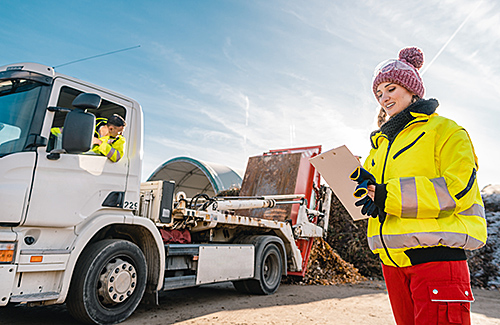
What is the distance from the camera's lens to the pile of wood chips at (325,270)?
826 cm

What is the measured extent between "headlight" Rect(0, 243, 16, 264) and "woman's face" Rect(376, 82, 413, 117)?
10.6 feet

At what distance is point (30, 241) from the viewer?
3.46 metres

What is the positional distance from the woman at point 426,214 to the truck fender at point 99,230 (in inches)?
117

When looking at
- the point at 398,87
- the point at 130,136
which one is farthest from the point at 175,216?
the point at 398,87

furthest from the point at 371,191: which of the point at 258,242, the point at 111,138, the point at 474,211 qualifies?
the point at 258,242

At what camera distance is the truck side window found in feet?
12.1

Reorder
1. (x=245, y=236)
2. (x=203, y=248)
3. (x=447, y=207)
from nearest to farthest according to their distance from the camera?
Result: (x=447, y=207) → (x=203, y=248) → (x=245, y=236)

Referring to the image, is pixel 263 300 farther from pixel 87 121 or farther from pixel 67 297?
pixel 87 121

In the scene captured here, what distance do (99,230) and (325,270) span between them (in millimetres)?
5937

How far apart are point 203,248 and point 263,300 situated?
1546 millimetres

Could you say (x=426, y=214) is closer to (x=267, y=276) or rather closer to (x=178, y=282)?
(x=178, y=282)

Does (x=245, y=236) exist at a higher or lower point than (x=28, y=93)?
lower

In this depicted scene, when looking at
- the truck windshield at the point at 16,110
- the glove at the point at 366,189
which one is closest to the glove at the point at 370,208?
the glove at the point at 366,189

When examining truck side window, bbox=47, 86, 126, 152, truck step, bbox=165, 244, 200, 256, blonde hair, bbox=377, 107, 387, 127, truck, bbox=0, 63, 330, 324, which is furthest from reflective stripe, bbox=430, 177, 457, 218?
truck step, bbox=165, 244, 200, 256
